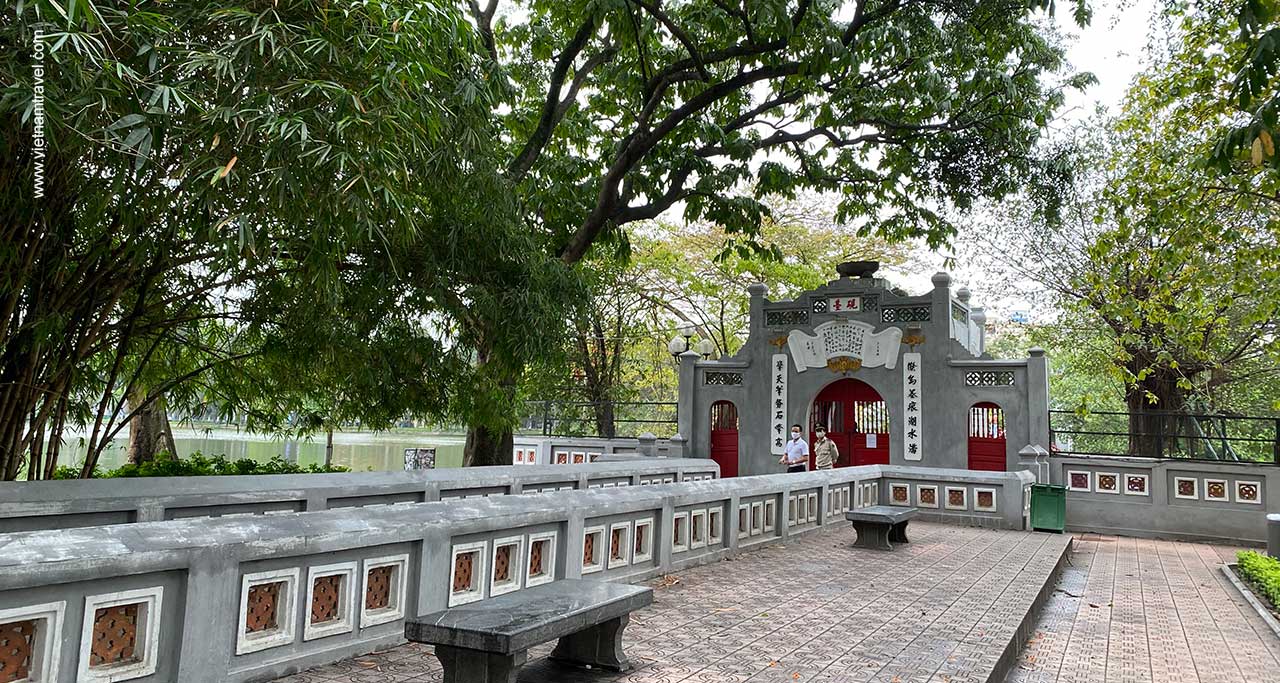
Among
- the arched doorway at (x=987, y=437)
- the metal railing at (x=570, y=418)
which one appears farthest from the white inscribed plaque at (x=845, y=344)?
the metal railing at (x=570, y=418)

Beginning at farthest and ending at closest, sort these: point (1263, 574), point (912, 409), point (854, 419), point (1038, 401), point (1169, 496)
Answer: point (854, 419)
point (912, 409)
point (1038, 401)
point (1169, 496)
point (1263, 574)

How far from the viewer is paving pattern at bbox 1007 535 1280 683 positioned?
583cm

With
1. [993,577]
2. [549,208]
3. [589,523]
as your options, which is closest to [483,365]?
[589,523]

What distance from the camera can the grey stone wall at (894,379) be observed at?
622 inches

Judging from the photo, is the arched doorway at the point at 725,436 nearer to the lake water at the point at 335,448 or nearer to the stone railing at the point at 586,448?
the stone railing at the point at 586,448

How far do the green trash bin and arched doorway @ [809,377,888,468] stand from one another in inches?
177

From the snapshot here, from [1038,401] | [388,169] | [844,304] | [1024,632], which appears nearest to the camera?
[388,169]

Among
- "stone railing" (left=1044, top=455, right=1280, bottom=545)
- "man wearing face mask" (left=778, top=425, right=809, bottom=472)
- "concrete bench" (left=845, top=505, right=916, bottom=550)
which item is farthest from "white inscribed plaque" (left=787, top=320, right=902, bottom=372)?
"concrete bench" (left=845, top=505, right=916, bottom=550)

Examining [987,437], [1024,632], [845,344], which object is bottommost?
[1024,632]

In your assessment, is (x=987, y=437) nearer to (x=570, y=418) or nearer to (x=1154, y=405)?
(x=1154, y=405)

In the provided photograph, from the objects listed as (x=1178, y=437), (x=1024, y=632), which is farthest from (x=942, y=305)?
(x=1024, y=632)

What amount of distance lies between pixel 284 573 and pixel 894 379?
14.3 m

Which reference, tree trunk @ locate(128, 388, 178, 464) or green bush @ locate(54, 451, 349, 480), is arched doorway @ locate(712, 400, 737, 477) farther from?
tree trunk @ locate(128, 388, 178, 464)

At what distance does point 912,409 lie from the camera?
656 inches
